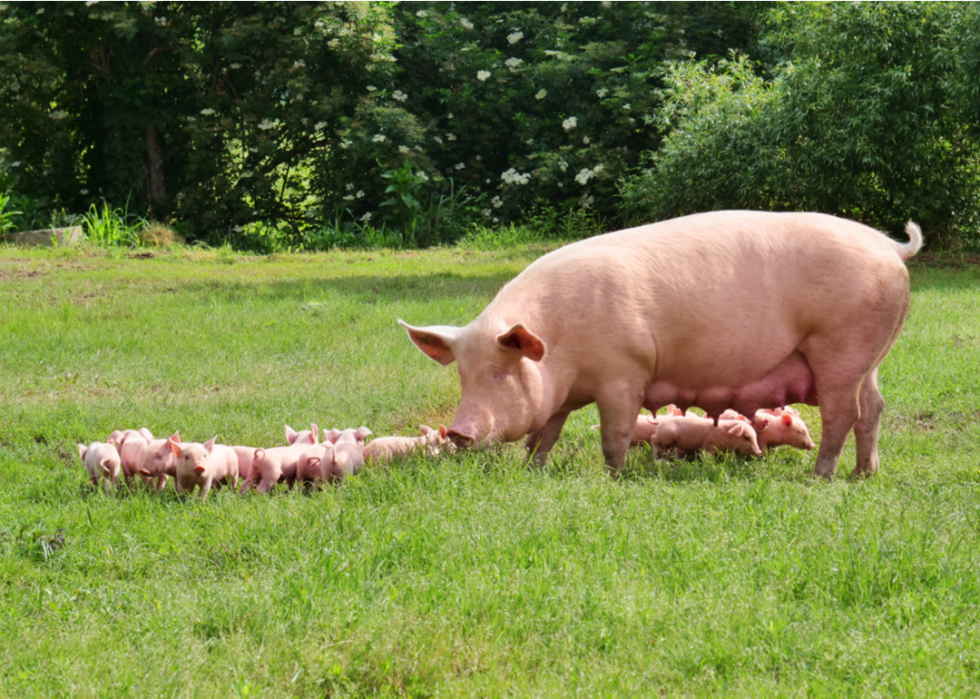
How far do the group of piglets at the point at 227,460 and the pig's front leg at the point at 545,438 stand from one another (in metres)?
0.51

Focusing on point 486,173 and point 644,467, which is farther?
point 486,173

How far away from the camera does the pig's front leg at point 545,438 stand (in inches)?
209

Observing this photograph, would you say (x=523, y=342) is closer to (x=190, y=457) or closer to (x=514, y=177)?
(x=190, y=457)

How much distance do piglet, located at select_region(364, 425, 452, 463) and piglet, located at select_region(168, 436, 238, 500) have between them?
652 mm

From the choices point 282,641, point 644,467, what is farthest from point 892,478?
point 282,641

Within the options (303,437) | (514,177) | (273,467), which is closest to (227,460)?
(273,467)

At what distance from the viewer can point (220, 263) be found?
14102 mm

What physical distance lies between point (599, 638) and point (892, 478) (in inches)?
96.2

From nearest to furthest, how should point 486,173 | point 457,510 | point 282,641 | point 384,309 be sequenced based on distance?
1. point 282,641
2. point 457,510
3. point 384,309
4. point 486,173

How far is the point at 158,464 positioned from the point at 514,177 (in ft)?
45.3

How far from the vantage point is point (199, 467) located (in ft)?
15.5

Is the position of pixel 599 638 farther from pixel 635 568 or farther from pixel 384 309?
pixel 384 309

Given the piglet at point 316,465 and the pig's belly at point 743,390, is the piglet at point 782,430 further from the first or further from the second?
the piglet at point 316,465

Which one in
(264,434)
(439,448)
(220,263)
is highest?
(439,448)
